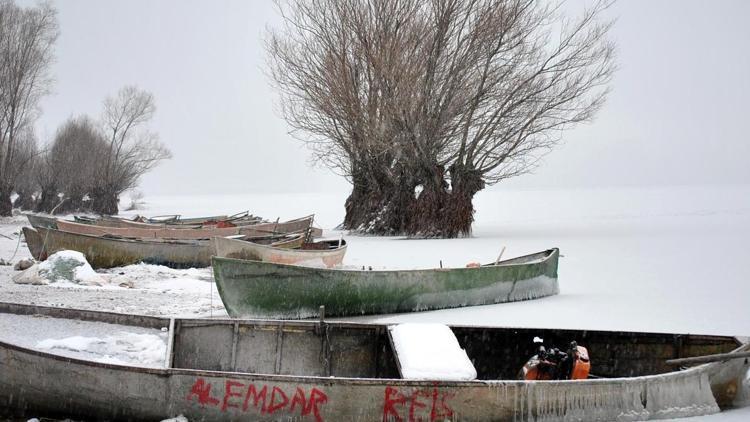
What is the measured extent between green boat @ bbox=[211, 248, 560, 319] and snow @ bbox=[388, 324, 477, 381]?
11.2 feet

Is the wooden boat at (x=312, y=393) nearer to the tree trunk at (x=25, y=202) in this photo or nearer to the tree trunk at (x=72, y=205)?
the tree trunk at (x=72, y=205)

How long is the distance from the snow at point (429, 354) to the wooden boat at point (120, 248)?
860cm

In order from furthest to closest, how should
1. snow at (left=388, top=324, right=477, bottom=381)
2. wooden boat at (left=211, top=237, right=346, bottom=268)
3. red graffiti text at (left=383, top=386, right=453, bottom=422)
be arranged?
wooden boat at (left=211, top=237, right=346, bottom=268)
snow at (left=388, top=324, right=477, bottom=381)
red graffiti text at (left=383, top=386, right=453, bottom=422)

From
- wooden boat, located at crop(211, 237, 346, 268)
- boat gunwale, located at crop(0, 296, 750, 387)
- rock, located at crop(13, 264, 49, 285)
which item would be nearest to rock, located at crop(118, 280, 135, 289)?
rock, located at crop(13, 264, 49, 285)

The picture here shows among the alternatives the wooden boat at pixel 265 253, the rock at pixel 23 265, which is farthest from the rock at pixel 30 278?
the wooden boat at pixel 265 253

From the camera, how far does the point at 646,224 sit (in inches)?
1207

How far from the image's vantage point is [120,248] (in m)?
15.4

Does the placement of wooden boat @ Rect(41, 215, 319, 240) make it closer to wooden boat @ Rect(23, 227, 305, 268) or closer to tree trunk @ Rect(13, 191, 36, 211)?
wooden boat @ Rect(23, 227, 305, 268)

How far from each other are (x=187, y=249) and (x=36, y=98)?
82.2 feet

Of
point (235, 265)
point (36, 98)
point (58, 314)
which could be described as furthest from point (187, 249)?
point (36, 98)

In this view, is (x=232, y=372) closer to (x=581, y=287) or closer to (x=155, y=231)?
(x=581, y=287)

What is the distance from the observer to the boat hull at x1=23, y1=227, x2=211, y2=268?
49.5 feet

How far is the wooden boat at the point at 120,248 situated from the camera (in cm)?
1508

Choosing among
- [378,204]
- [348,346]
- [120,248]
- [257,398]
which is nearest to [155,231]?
[120,248]
